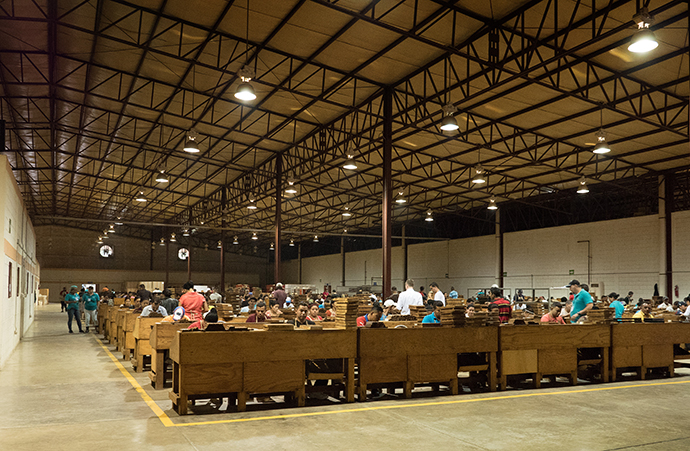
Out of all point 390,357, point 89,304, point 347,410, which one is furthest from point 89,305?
point 347,410

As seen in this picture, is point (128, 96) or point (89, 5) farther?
point (128, 96)

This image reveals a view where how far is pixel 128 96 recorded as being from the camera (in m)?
21.5

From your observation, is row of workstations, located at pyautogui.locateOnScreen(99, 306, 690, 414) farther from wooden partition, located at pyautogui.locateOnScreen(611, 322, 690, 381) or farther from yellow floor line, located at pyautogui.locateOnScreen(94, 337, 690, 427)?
yellow floor line, located at pyautogui.locateOnScreen(94, 337, 690, 427)

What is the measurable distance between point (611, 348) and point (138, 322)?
1014 cm

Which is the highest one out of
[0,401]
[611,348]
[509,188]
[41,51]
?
[41,51]

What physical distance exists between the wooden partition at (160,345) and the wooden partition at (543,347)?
5943 mm

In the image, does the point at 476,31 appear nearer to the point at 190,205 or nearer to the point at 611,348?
the point at 611,348

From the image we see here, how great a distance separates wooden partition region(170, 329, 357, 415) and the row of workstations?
1 centimetres

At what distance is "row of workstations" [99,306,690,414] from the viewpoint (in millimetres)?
7840

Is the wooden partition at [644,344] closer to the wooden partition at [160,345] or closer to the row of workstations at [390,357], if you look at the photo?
the row of workstations at [390,357]

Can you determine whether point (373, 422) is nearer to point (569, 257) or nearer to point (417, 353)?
point (417, 353)

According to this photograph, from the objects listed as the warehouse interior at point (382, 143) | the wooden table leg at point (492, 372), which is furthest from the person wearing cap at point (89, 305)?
the wooden table leg at point (492, 372)

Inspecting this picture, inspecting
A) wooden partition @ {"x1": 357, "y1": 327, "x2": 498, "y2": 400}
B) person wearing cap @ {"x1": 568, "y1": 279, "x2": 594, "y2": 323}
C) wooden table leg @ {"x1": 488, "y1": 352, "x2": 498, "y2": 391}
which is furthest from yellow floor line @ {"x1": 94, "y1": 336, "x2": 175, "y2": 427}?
person wearing cap @ {"x1": 568, "y1": 279, "x2": 594, "y2": 323}

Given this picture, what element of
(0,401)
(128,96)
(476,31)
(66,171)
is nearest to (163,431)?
(0,401)
